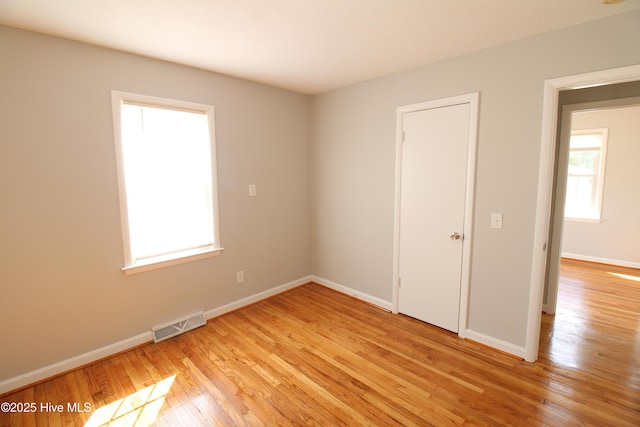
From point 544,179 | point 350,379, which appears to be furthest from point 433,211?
point 350,379

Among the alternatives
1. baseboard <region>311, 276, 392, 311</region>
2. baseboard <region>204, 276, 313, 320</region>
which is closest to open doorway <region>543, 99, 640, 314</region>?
baseboard <region>311, 276, 392, 311</region>

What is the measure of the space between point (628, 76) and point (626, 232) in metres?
4.12

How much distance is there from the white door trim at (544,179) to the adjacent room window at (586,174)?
3.38 meters

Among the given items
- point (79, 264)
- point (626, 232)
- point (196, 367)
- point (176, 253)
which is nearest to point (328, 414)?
point (196, 367)

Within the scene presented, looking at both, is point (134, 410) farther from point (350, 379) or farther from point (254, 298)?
point (254, 298)

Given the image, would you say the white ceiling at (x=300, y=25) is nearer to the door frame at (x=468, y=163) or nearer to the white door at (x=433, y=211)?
the door frame at (x=468, y=163)

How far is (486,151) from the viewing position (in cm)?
243

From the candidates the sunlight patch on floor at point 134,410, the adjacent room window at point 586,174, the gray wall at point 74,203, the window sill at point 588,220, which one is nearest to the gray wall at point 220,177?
the gray wall at point 74,203

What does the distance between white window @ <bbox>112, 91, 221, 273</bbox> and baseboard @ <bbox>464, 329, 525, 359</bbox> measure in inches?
101

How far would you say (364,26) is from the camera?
6.50 ft

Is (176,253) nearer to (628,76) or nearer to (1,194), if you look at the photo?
(1,194)

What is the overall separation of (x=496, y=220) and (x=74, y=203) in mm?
3359

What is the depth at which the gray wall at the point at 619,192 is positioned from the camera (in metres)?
4.45

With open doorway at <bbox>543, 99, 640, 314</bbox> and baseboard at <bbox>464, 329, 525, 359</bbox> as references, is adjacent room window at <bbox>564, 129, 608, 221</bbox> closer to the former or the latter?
open doorway at <bbox>543, 99, 640, 314</bbox>
